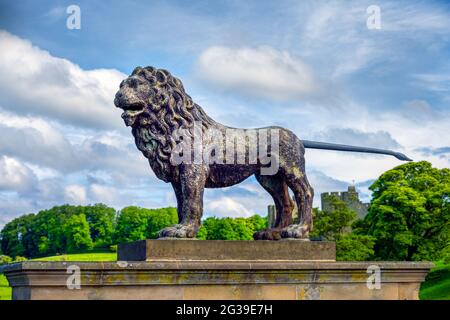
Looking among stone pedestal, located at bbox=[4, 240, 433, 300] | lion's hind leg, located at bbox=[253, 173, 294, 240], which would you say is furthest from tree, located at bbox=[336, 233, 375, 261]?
stone pedestal, located at bbox=[4, 240, 433, 300]

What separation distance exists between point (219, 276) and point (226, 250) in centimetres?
60

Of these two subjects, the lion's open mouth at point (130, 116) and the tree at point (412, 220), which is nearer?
the lion's open mouth at point (130, 116)

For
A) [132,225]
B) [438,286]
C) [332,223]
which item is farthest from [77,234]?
[438,286]

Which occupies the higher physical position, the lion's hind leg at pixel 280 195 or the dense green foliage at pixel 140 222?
the dense green foliage at pixel 140 222

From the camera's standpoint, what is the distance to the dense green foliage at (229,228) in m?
75.0

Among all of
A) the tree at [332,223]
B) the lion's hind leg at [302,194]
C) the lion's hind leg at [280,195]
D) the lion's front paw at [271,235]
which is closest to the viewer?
the lion's front paw at [271,235]

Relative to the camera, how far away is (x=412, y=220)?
39.8 metres

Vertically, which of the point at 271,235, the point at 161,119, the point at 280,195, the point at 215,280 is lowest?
the point at 215,280

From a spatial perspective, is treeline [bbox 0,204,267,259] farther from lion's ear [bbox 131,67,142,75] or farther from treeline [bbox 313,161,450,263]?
lion's ear [bbox 131,67,142,75]

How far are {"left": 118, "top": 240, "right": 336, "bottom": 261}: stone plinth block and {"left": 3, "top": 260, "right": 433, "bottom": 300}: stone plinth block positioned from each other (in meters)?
0.19
